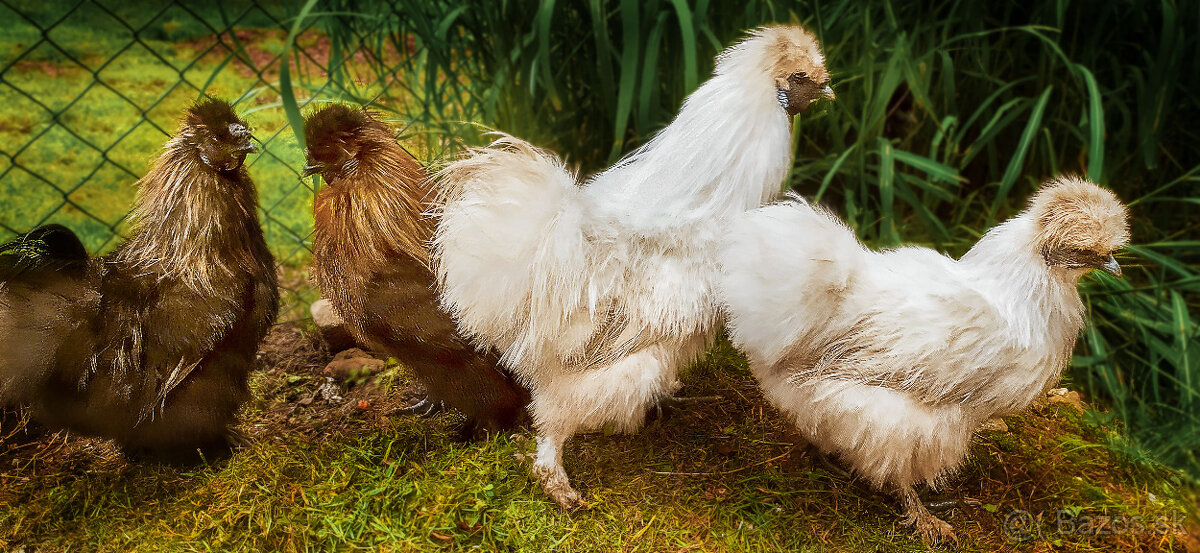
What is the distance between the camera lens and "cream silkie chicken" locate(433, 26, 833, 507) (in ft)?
5.02

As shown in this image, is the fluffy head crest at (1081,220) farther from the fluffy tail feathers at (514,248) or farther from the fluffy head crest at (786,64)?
the fluffy tail feathers at (514,248)

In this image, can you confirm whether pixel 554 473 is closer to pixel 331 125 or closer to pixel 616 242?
pixel 616 242

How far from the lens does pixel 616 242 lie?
5.20 feet

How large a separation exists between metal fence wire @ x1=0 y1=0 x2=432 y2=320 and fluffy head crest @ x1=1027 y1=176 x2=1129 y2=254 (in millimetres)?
1882

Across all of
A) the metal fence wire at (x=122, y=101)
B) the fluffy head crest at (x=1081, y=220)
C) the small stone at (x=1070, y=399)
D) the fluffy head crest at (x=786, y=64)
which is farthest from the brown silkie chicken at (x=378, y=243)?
the small stone at (x=1070, y=399)

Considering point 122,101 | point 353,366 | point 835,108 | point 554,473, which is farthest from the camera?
point 122,101

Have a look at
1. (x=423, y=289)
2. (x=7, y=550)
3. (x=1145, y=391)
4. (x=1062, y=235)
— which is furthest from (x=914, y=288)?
(x=7, y=550)

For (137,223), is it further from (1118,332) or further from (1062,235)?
(1118,332)

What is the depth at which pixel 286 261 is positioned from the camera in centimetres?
265

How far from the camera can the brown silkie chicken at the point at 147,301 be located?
1525 millimetres

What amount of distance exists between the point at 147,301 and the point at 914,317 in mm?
1663

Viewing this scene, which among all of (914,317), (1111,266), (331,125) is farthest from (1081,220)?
(331,125)

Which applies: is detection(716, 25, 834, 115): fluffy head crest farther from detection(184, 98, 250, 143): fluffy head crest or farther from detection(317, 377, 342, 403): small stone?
detection(317, 377, 342, 403): small stone

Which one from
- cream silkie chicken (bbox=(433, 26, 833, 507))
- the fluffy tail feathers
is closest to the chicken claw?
cream silkie chicken (bbox=(433, 26, 833, 507))
